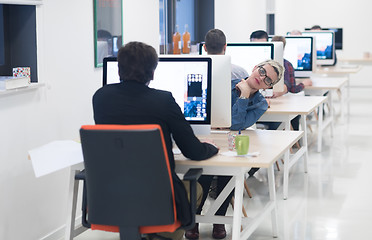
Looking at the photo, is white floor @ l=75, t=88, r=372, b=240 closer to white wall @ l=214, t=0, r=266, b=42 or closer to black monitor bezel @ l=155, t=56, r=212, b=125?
black monitor bezel @ l=155, t=56, r=212, b=125

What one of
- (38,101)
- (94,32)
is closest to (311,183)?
(94,32)

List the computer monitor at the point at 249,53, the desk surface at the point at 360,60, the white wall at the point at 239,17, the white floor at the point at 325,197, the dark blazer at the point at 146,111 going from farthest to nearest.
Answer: the desk surface at the point at 360,60, the white wall at the point at 239,17, the computer monitor at the point at 249,53, the white floor at the point at 325,197, the dark blazer at the point at 146,111

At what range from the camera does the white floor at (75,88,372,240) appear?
13.7 feet

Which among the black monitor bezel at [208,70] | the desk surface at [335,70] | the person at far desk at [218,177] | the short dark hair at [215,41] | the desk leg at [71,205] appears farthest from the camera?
the desk surface at [335,70]

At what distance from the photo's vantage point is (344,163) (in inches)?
248

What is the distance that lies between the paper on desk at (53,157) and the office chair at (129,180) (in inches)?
7.0

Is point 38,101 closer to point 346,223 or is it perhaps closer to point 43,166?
point 43,166

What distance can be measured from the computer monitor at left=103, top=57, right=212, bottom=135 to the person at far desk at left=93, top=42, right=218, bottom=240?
21.6 inches

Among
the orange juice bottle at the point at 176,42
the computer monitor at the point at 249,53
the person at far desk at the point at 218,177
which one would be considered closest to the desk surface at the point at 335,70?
the orange juice bottle at the point at 176,42

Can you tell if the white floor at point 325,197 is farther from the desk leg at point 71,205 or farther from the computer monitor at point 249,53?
the computer monitor at point 249,53

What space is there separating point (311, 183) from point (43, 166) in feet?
10.4

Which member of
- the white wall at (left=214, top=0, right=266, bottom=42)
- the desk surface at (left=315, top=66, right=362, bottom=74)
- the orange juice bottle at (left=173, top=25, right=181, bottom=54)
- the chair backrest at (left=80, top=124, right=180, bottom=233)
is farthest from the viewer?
the desk surface at (left=315, top=66, right=362, bottom=74)

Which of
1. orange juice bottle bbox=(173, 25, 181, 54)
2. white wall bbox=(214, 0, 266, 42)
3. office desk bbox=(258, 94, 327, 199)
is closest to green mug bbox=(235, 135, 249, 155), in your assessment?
office desk bbox=(258, 94, 327, 199)

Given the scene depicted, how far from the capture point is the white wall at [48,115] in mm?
3449
